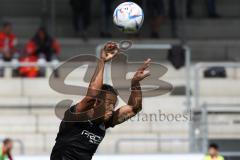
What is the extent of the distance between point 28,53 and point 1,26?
2752 millimetres

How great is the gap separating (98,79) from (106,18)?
37.1 ft

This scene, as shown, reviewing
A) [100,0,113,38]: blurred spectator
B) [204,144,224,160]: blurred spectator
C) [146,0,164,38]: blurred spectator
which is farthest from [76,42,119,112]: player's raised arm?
[146,0,164,38]: blurred spectator

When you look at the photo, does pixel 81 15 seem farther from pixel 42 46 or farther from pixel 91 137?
pixel 91 137

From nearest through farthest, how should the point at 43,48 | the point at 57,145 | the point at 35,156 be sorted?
the point at 57,145
the point at 35,156
the point at 43,48

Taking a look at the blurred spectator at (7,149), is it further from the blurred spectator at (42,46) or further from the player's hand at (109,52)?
the player's hand at (109,52)

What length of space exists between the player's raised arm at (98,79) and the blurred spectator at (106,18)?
35.7ft

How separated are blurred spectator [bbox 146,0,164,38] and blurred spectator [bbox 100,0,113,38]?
0.99 meters

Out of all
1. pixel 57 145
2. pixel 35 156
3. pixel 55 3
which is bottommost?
pixel 35 156

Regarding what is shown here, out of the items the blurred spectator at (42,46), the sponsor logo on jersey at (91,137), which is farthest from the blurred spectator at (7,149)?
the sponsor logo on jersey at (91,137)

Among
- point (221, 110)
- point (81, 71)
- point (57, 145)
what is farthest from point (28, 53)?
point (57, 145)

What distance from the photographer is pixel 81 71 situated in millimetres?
16516

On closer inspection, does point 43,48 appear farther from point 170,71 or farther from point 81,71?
point 170,71

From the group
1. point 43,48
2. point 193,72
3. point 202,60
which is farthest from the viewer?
point 202,60

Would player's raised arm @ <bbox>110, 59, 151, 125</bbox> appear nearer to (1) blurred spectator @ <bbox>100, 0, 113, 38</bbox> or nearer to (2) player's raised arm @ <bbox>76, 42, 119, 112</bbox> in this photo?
(2) player's raised arm @ <bbox>76, 42, 119, 112</bbox>
